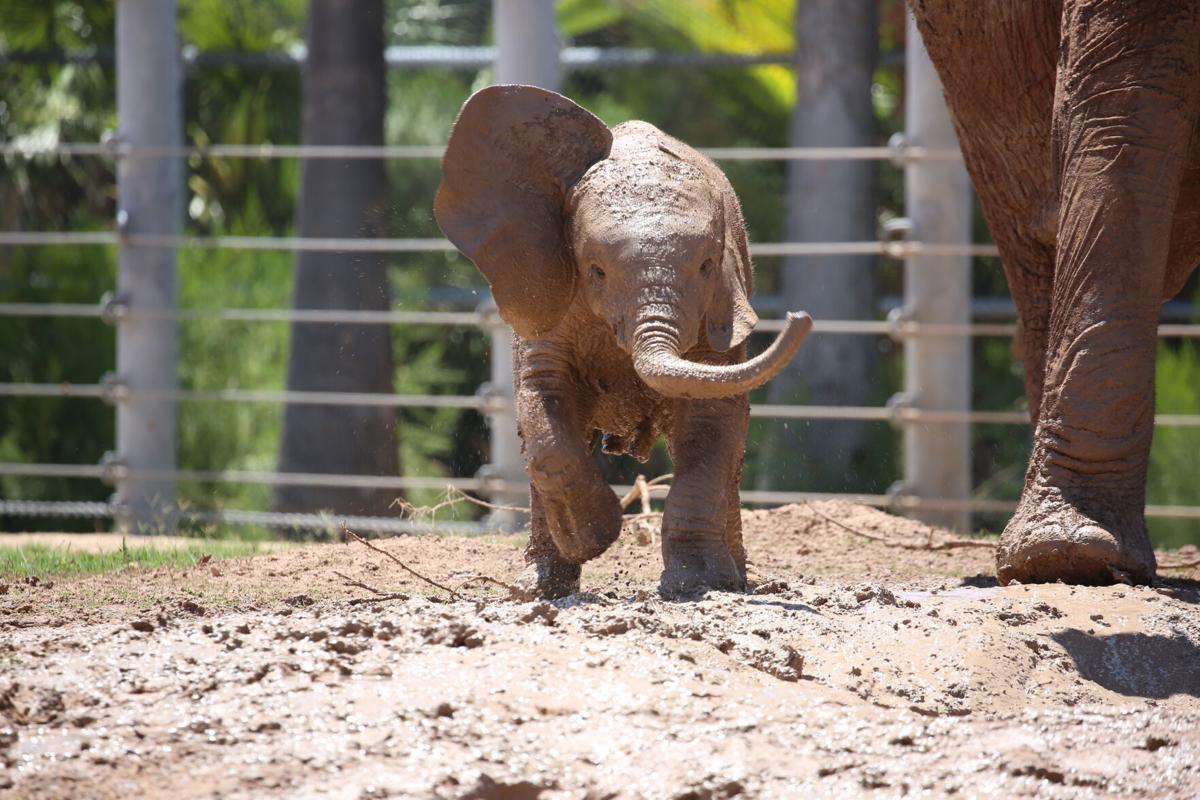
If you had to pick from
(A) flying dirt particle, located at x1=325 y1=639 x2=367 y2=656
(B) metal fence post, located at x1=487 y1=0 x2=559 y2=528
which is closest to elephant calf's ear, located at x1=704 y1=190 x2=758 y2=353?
(A) flying dirt particle, located at x1=325 y1=639 x2=367 y2=656

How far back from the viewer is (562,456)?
15.2 feet

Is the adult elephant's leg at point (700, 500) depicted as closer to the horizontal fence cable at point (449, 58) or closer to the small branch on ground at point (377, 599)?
the small branch on ground at point (377, 599)

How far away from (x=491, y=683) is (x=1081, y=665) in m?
1.65

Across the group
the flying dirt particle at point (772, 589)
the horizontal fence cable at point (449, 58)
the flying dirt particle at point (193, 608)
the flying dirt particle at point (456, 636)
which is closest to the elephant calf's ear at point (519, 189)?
the flying dirt particle at point (772, 589)

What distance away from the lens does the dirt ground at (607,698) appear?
3.23m

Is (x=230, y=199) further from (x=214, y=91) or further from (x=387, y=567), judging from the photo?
(x=387, y=567)

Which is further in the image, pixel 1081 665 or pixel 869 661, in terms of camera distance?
pixel 1081 665

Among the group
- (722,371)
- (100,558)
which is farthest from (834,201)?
(722,371)

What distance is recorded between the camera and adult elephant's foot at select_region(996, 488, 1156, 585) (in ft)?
16.6

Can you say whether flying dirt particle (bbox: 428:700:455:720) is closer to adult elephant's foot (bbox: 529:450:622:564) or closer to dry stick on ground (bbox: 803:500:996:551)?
adult elephant's foot (bbox: 529:450:622:564)

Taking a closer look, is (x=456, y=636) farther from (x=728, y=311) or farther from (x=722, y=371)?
(x=728, y=311)

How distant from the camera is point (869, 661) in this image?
161 inches

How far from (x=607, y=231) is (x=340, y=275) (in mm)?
6077

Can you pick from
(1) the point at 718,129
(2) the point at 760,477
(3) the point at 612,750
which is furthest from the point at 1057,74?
(1) the point at 718,129
